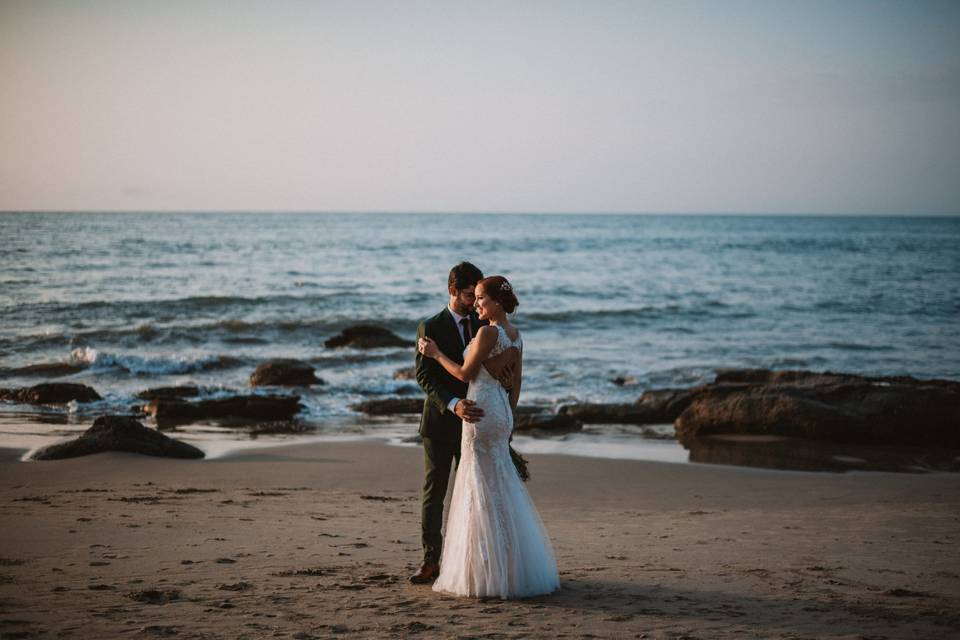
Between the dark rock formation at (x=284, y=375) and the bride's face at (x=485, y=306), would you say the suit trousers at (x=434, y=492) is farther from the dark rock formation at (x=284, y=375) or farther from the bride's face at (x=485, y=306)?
the dark rock formation at (x=284, y=375)

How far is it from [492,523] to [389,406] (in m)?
10.1

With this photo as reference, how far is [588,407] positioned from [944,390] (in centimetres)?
558

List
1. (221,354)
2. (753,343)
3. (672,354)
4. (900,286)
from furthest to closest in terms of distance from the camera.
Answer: (900,286) < (753,343) < (672,354) < (221,354)

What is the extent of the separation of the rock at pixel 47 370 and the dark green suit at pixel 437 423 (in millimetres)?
15633

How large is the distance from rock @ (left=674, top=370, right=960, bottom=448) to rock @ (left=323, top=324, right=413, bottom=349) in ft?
37.2

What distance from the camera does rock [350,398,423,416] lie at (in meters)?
15.3

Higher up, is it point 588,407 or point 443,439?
point 443,439

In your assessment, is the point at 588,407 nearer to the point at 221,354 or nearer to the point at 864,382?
the point at 864,382

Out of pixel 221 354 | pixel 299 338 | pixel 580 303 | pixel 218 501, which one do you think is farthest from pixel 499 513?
pixel 580 303

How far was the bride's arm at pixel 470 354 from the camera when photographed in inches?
217

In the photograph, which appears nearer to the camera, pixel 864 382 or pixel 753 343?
pixel 864 382

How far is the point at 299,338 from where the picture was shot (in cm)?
2536

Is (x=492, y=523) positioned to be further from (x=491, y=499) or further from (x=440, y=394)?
(x=440, y=394)

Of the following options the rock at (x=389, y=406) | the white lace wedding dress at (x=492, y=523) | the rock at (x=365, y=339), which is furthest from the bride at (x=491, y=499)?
the rock at (x=365, y=339)
